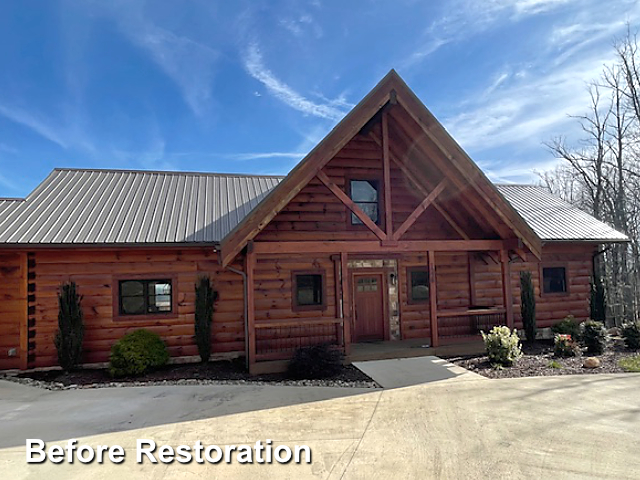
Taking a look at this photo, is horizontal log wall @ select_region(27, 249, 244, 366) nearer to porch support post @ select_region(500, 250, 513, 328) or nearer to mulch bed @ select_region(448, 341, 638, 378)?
mulch bed @ select_region(448, 341, 638, 378)

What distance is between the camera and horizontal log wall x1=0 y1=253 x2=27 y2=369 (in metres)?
8.51

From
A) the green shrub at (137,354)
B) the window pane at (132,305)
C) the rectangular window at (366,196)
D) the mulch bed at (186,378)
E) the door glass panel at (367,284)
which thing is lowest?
the mulch bed at (186,378)

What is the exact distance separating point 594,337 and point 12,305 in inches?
540

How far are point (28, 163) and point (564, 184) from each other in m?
39.1

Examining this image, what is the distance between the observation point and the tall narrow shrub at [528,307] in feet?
35.7

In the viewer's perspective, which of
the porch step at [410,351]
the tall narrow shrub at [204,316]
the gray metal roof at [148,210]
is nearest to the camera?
the porch step at [410,351]

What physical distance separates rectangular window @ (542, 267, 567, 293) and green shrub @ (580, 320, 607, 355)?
303 centimetres

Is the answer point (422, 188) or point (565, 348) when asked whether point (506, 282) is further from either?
point (422, 188)

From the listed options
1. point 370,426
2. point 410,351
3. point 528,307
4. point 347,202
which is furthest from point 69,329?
point 528,307

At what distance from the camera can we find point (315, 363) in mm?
7695

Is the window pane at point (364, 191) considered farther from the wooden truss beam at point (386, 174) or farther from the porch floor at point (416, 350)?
the porch floor at point (416, 350)

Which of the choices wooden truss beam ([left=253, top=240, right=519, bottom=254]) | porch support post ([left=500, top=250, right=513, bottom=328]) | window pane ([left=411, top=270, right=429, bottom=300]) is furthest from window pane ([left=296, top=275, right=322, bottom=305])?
porch support post ([left=500, top=250, right=513, bottom=328])

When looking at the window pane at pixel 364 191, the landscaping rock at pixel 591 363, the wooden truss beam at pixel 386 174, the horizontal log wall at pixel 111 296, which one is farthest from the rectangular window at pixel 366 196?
the landscaping rock at pixel 591 363

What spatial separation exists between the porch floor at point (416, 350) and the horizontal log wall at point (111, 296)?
308 centimetres
